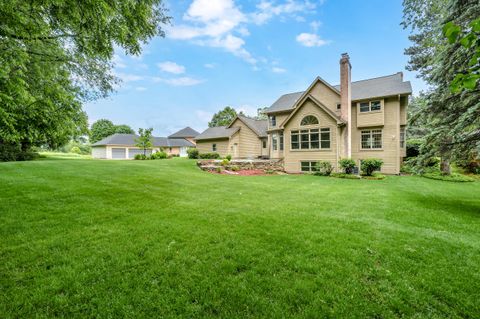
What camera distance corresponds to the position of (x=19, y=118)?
4301 millimetres

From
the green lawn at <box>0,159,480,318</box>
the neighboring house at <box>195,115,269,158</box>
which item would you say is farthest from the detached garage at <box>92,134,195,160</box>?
the green lawn at <box>0,159,480,318</box>

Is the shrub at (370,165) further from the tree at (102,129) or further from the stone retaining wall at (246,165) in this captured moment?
the tree at (102,129)

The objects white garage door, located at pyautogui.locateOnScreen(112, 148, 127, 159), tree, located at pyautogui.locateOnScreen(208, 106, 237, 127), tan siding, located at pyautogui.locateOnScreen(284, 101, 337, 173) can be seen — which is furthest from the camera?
tree, located at pyautogui.locateOnScreen(208, 106, 237, 127)

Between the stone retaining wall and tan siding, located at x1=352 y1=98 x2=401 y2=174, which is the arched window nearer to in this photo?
the stone retaining wall

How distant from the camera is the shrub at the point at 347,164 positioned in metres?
15.2

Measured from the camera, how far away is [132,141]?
1532 inches

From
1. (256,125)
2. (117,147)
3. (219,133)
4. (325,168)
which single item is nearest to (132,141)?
(117,147)

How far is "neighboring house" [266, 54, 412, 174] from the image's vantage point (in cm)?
1648

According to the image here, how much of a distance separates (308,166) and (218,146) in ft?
41.6

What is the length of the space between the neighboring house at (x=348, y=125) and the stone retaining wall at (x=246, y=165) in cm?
163

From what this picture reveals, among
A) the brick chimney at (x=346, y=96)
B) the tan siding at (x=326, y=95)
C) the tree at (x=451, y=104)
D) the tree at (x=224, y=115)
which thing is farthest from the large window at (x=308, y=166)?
the tree at (x=224, y=115)

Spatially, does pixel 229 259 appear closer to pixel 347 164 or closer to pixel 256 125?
pixel 347 164

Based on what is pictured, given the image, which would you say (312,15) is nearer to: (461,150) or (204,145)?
(461,150)

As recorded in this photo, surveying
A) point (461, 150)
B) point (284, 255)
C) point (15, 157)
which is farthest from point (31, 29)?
point (15, 157)
